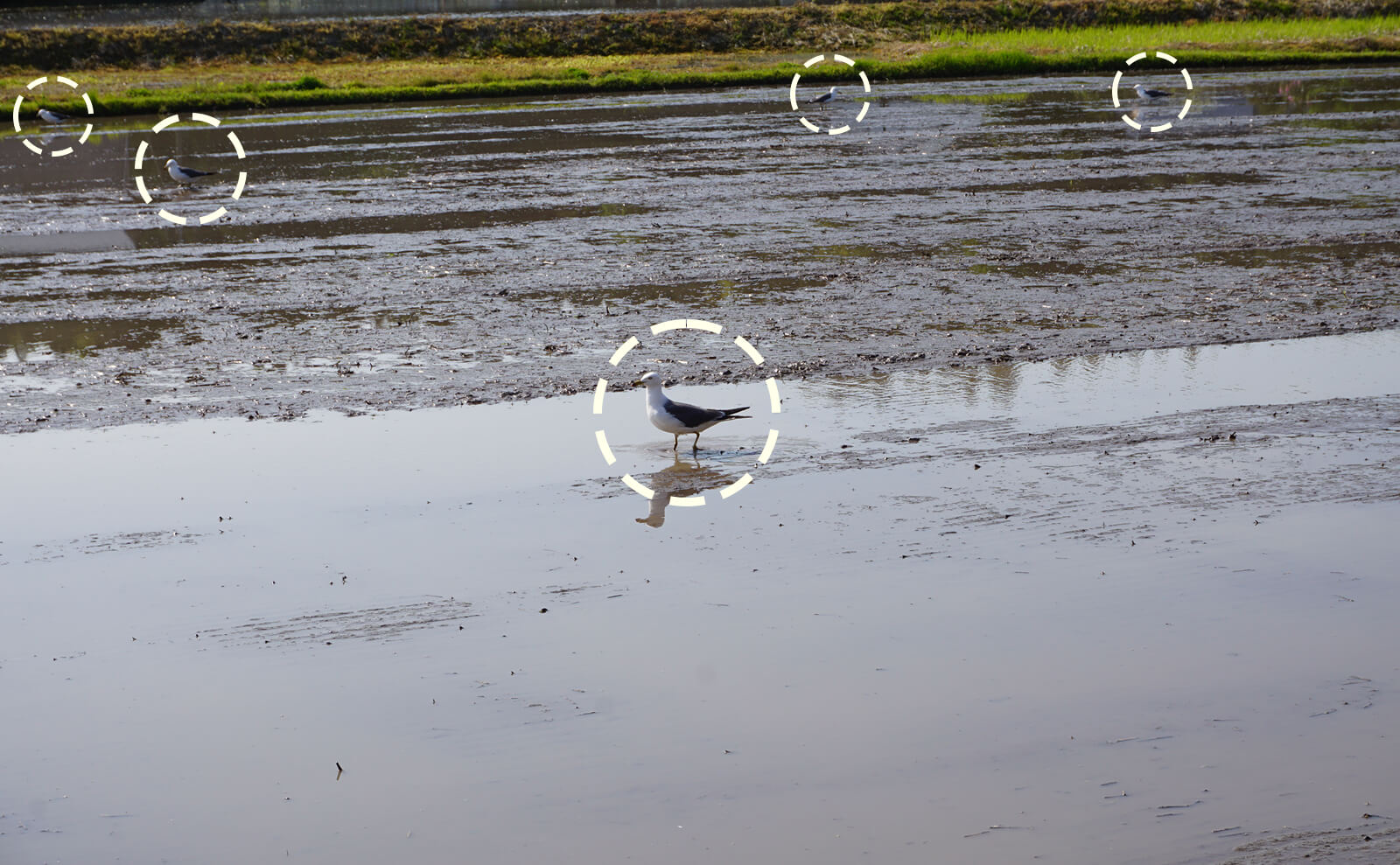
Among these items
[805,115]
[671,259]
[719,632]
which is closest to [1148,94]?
[805,115]

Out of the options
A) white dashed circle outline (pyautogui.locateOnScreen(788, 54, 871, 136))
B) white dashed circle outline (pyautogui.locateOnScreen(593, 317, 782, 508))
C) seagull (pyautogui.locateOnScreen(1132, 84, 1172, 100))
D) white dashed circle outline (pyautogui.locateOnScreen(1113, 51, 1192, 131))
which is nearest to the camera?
white dashed circle outline (pyautogui.locateOnScreen(593, 317, 782, 508))

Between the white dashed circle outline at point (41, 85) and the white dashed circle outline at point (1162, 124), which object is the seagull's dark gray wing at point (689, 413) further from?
the white dashed circle outline at point (41, 85)

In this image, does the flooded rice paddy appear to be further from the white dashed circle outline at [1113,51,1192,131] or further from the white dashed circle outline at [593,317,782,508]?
the white dashed circle outline at [1113,51,1192,131]

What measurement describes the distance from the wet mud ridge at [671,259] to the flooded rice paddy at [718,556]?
9 centimetres

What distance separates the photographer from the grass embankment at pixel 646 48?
37.7 metres

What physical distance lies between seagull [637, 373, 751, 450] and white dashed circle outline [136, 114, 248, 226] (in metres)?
11.8

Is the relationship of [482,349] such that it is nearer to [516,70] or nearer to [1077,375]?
[1077,375]

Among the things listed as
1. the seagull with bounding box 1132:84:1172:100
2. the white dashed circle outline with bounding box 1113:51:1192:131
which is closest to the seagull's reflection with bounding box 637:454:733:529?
the white dashed circle outline with bounding box 1113:51:1192:131

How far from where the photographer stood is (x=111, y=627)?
6.14 metres

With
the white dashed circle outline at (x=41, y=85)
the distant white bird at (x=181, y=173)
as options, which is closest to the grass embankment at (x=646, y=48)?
the white dashed circle outline at (x=41, y=85)

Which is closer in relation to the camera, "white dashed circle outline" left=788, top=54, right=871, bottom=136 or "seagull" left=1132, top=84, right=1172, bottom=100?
"white dashed circle outline" left=788, top=54, right=871, bottom=136

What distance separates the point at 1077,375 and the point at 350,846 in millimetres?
6326

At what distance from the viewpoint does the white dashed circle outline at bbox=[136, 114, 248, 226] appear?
59.5 feet

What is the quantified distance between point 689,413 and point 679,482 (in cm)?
43
